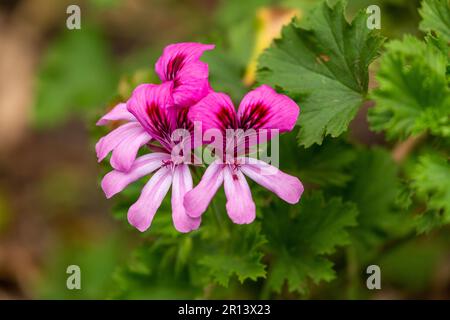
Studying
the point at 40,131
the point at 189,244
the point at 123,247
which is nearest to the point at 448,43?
the point at 189,244

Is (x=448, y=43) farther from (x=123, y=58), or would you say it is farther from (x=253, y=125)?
(x=123, y=58)

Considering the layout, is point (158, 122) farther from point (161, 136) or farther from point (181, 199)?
point (181, 199)

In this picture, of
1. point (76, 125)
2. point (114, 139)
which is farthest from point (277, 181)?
point (76, 125)

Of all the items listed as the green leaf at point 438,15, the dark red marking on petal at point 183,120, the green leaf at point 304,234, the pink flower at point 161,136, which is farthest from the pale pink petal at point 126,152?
the green leaf at point 438,15

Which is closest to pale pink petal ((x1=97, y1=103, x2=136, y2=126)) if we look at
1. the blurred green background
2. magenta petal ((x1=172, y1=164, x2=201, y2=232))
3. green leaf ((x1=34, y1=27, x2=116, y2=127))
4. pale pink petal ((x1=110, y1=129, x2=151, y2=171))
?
pale pink petal ((x1=110, y1=129, x2=151, y2=171))

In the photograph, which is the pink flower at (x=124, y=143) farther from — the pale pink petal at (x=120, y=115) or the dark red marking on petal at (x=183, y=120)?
the dark red marking on petal at (x=183, y=120)
